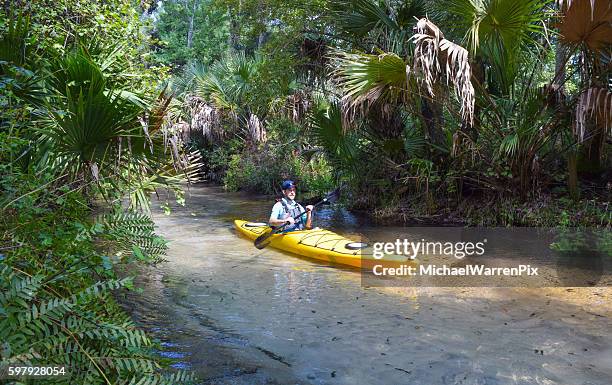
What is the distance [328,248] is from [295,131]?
10035 millimetres

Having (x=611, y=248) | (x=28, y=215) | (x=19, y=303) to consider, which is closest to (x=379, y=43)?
(x=611, y=248)

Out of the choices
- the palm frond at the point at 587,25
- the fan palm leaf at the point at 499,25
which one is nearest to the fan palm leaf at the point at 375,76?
the fan palm leaf at the point at 499,25

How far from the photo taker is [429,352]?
462 cm

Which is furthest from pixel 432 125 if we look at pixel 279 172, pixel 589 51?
pixel 279 172

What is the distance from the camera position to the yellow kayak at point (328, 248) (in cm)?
748

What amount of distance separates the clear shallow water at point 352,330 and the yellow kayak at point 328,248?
20 cm

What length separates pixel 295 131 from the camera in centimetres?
1759

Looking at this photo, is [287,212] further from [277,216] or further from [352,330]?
[352,330]

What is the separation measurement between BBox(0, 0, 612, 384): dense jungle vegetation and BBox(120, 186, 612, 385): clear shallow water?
822mm

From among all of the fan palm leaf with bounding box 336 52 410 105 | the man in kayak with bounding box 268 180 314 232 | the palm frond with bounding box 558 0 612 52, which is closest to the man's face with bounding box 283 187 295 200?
the man in kayak with bounding box 268 180 314 232

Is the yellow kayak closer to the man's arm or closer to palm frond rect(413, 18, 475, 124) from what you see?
the man's arm

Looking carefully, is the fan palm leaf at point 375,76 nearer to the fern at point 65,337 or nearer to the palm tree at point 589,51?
the palm tree at point 589,51

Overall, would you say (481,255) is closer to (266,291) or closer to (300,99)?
(266,291)

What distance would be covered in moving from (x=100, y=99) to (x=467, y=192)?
8300 mm
